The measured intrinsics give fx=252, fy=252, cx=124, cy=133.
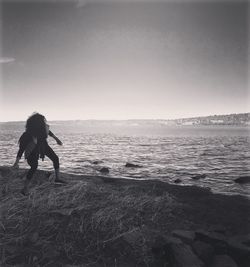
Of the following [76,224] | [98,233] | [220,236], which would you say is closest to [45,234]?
[76,224]

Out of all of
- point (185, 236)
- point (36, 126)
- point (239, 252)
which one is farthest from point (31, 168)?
point (239, 252)

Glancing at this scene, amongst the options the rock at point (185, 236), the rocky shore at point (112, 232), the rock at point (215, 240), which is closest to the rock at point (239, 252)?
the rocky shore at point (112, 232)

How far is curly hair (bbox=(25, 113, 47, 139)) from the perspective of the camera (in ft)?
27.0

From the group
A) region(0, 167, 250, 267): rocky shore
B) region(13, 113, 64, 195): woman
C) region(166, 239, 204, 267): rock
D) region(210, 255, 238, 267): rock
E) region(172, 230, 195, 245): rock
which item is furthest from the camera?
region(13, 113, 64, 195): woman

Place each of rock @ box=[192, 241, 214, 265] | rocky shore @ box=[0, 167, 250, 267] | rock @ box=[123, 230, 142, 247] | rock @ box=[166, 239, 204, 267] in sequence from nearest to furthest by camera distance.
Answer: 1. rock @ box=[166, 239, 204, 267]
2. rocky shore @ box=[0, 167, 250, 267]
3. rock @ box=[192, 241, 214, 265]
4. rock @ box=[123, 230, 142, 247]

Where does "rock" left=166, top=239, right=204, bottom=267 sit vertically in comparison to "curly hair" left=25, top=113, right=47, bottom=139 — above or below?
below

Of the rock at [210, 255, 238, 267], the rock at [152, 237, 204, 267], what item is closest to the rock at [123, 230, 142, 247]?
the rock at [152, 237, 204, 267]

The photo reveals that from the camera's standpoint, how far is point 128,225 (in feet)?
21.0

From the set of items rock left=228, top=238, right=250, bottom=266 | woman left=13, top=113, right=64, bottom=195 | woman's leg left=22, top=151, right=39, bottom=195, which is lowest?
rock left=228, top=238, right=250, bottom=266

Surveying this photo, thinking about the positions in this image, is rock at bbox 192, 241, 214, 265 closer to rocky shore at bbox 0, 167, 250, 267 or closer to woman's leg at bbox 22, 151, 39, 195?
rocky shore at bbox 0, 167, 250, 267

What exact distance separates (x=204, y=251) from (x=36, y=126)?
20.1 ft

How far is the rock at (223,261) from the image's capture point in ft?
15.4

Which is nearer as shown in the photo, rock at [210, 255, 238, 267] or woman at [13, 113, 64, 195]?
rock at [210, 255, 238, 267]

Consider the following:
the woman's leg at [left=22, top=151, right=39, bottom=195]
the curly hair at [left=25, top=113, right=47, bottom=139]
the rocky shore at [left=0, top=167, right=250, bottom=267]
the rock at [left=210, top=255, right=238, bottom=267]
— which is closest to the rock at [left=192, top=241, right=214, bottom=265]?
the rocky shore at [left=0, top=167, right=250, bottom=267]
